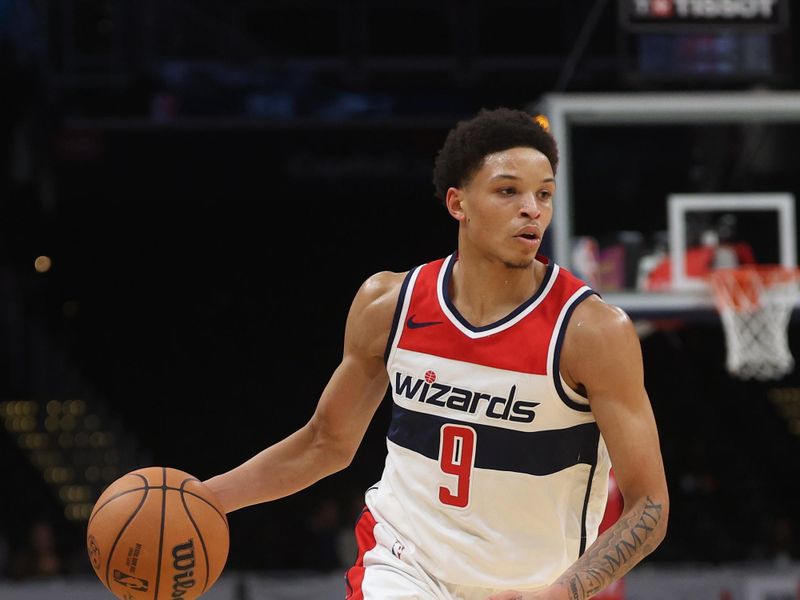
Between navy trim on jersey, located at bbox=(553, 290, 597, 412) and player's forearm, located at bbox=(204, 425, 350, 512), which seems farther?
player's forearm, located at bbox=(204, 425, 350, 512)

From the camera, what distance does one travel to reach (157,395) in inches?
632

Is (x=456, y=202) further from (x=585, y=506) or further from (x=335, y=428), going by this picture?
(x=585, y=506)

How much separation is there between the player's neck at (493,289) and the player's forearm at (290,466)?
2.17 feet

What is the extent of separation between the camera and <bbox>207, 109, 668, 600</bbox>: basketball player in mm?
3291

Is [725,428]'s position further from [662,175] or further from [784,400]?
[662,175]

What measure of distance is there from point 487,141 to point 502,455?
2.80 ft

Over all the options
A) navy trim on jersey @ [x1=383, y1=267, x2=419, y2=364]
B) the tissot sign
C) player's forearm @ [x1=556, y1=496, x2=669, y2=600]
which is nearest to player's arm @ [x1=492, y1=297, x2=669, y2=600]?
player's forearm @ [x1=556, y1=496, x2=669, y2=600]

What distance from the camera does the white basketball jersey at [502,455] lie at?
3.37m

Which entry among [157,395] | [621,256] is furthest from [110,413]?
[621,256]

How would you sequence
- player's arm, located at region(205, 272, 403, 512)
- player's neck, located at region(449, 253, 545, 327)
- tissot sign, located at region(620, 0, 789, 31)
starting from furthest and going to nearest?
tissot sign, located at region(620, 0, 789, 31) < player's arm, located at region(205, 272, 403, 512) < player's neck, located at region(449, 253, 545, 327)

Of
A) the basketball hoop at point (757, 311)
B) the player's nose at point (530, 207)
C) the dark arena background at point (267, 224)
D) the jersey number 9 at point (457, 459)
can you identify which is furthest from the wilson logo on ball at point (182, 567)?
the dark arena background at point (267, 224)

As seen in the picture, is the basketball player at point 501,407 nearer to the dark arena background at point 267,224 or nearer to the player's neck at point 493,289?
the player's neck at point 493,289

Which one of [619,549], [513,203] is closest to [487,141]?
[513,203]

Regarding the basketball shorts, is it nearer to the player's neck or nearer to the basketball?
the basketball
